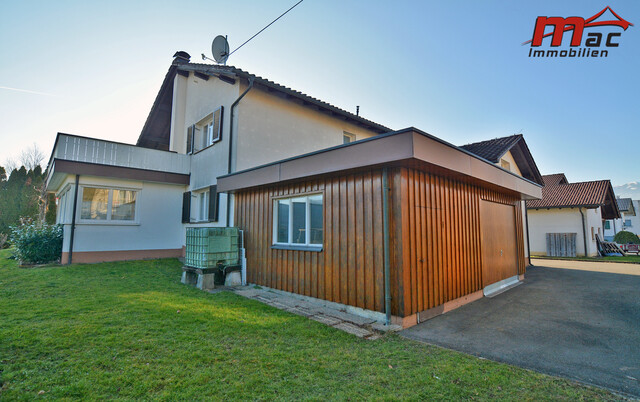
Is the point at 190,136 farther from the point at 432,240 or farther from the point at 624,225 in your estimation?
the point at 624,225

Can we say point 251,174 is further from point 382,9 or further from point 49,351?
point 382,9

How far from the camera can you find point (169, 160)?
11.4 meters

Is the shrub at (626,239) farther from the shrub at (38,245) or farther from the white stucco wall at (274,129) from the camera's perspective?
the shrub at (38,245)

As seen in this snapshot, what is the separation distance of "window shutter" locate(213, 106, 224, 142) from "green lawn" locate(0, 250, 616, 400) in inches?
232

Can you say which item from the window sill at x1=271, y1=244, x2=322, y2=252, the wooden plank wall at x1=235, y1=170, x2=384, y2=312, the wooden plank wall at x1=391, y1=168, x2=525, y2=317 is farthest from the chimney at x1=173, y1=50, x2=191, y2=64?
the wooden plank wall at x1=391, y1=168, x2=525, y2=317

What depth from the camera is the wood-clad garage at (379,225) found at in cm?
466

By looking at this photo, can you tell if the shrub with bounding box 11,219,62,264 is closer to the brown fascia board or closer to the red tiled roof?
the brown fascia board

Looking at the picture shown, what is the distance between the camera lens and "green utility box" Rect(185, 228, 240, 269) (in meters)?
7.12

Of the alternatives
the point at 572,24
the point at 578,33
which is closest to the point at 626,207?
the point at 578,33

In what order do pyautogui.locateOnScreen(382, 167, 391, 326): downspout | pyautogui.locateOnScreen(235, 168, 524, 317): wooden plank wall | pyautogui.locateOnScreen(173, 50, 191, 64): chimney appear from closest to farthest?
pyautogui.locateOnScreen(382, 167, 391, 326): downspout, pyautogui.locateOnScreen(235, 168, 524, 317): wooden plank wall, pyautogui.locateOnScreen(173, 50, 191, 64): chimney

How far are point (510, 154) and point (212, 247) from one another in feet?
43.1

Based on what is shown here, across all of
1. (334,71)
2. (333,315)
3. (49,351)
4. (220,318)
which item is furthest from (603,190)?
(49,351)

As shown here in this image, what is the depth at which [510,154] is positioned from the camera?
1334 cm

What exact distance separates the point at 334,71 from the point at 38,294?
9.33 m
